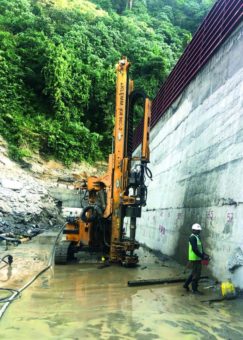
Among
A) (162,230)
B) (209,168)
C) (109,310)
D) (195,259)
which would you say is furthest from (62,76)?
(109,310)

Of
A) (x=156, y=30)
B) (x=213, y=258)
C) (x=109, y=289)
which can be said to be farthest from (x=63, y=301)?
(x=156, y=30)

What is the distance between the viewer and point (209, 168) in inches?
410

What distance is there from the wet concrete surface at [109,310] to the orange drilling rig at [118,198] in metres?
1.49

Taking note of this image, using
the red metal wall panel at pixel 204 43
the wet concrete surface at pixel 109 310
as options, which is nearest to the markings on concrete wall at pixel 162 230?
the wet concrete surface at pixel 109 310

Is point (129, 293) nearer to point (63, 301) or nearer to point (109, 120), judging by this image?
point (63, 301)

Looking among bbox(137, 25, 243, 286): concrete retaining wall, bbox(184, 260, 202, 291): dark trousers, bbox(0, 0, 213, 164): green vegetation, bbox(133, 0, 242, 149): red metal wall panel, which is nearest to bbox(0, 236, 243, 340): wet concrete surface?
bbox(184, 260, 202, 291): dark trousers

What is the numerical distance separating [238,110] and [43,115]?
92.9 feet

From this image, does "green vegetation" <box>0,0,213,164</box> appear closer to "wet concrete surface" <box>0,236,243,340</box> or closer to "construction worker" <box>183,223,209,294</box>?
"wet concrete surface" <box>0,236,243,340</box>

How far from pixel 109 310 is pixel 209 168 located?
17.9ft

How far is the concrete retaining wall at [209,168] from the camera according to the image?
855 cm

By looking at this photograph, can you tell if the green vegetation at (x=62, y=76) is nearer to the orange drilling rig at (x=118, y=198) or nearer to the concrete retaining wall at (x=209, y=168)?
the concrete retaining wall at (x=209, y=168)

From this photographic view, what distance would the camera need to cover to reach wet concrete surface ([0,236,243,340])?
16.9 ft

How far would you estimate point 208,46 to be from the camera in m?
11.8

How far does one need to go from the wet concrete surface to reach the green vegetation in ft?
73.4
